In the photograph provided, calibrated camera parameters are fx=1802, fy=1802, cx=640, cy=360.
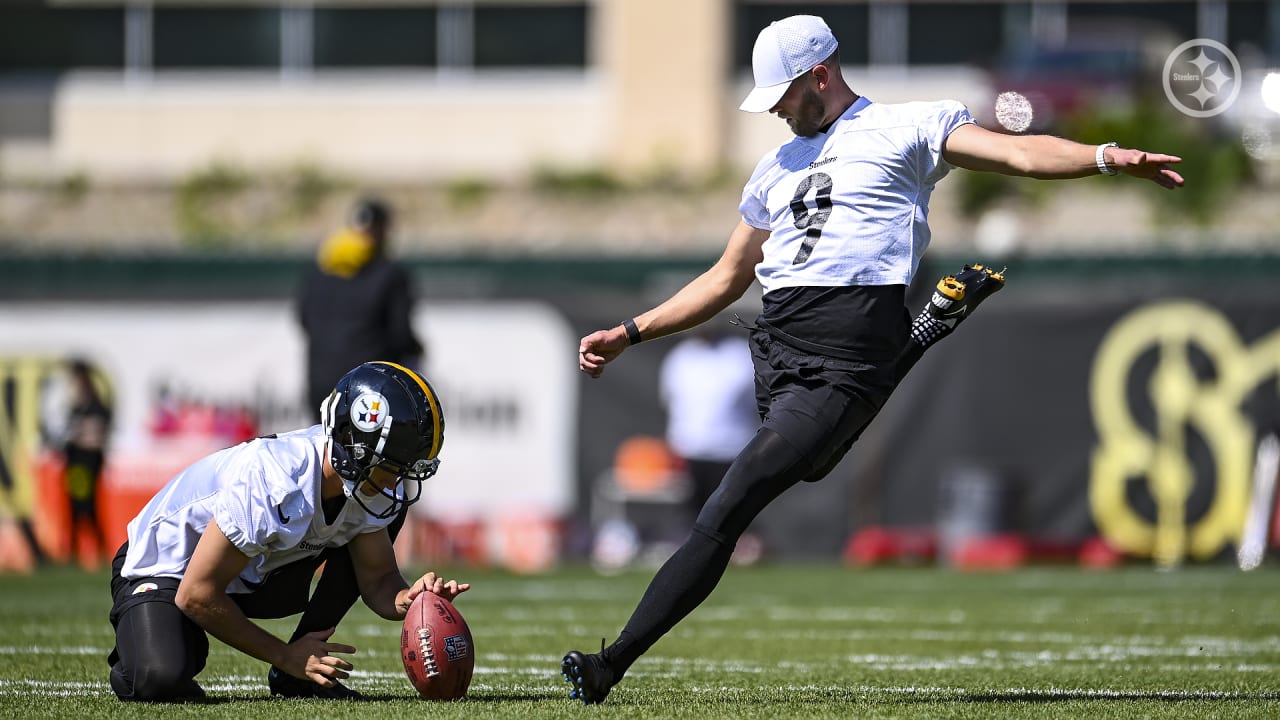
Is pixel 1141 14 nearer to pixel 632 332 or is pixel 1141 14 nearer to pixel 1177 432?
pixel 1177 432

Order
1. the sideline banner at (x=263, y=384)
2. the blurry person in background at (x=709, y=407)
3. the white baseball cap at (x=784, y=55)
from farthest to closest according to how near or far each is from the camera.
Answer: the sideline banner at (x=263, y=384) → the blurry person in background at (x=709, y=407) → the white baseball cap at (x=784, y=55)

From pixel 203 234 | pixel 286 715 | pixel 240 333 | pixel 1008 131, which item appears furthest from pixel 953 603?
pixel 203 234

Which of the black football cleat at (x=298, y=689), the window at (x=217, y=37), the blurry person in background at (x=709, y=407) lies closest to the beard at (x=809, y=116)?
the black football cleat at (x=298, y=689)

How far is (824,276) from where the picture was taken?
583 cm

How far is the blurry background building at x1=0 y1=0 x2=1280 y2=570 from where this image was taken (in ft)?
48.7

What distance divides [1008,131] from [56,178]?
20.0 meters

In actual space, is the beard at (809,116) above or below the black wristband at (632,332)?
above

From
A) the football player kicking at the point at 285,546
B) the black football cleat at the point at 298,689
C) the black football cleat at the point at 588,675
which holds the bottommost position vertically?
the black football cleat at the point at 298,689

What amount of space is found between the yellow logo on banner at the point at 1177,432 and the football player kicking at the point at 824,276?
927 centimetres

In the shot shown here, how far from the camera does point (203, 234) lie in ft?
75.2

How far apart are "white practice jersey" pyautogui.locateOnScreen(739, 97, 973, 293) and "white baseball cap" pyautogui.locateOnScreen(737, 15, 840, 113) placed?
9.8 inches

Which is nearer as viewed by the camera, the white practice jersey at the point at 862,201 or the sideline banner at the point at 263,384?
the white practice jersey at the point at 862,201

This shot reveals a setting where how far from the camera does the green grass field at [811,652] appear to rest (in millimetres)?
5672

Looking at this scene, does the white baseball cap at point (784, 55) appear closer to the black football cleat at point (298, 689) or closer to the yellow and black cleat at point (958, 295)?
the yellow and black cleat at point (958, 295)
